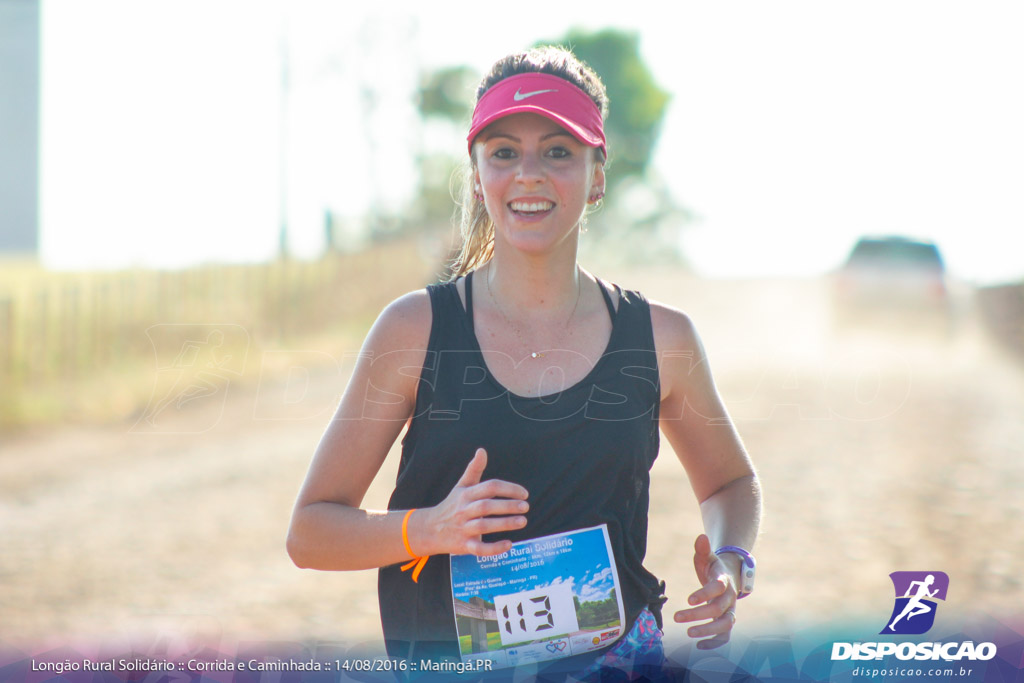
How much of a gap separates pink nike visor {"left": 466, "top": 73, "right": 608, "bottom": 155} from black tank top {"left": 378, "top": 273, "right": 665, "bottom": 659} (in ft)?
1.71

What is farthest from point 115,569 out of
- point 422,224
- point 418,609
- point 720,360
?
point 422,224

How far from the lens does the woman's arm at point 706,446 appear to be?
237 cm

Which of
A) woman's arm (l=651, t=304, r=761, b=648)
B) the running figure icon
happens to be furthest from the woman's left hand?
the running figure icon

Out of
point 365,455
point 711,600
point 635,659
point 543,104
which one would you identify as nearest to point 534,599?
point 635,659

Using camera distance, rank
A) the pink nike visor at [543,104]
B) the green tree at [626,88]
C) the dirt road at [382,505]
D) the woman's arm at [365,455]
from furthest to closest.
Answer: the green tree at [626,88], the dirt road at [382,505], the pink nike visor at [543,104], the woman's arm at [365,455]

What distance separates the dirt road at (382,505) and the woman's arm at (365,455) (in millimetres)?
595

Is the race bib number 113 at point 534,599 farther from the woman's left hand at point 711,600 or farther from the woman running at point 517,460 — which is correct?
the woman's left hand at point 711,600

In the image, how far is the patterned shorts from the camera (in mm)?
2141

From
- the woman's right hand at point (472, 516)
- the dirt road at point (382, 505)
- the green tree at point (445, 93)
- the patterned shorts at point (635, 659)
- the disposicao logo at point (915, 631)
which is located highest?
the green tree at point (445, 93)

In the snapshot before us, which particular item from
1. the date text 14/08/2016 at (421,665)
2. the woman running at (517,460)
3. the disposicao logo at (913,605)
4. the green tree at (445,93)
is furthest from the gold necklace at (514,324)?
the green tree at (445,93)

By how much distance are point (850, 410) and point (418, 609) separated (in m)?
10.1

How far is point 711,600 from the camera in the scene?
2188mm

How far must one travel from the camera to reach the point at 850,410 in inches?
447

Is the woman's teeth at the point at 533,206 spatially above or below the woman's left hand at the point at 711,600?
above
